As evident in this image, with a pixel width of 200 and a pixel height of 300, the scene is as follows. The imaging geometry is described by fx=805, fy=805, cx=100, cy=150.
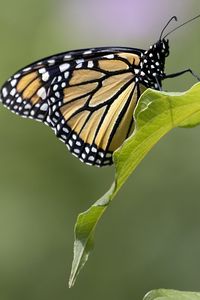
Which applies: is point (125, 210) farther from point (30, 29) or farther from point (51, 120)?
point (51, 120)

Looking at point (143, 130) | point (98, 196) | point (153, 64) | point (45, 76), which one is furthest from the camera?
point (98, 196)

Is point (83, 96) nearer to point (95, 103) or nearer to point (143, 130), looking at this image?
point (95, 103)

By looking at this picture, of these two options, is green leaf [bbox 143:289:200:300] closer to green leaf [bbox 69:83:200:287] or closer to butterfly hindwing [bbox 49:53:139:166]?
green leaf [bbox 69:83:200:287]

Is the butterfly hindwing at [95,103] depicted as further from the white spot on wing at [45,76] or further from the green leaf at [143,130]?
the green leaf at [143,130]

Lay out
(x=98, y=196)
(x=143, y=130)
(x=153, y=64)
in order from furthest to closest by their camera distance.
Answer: (x=98, y=196)
(x=153, y=64)
(x=143, y=130)

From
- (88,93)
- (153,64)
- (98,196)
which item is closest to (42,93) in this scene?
(88,93)

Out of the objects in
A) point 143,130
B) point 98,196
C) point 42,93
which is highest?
point 42,93

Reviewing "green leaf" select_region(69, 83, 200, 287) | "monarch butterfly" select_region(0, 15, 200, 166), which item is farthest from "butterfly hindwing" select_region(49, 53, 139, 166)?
"green leaf" select_region(69, 83, 200, 287)
